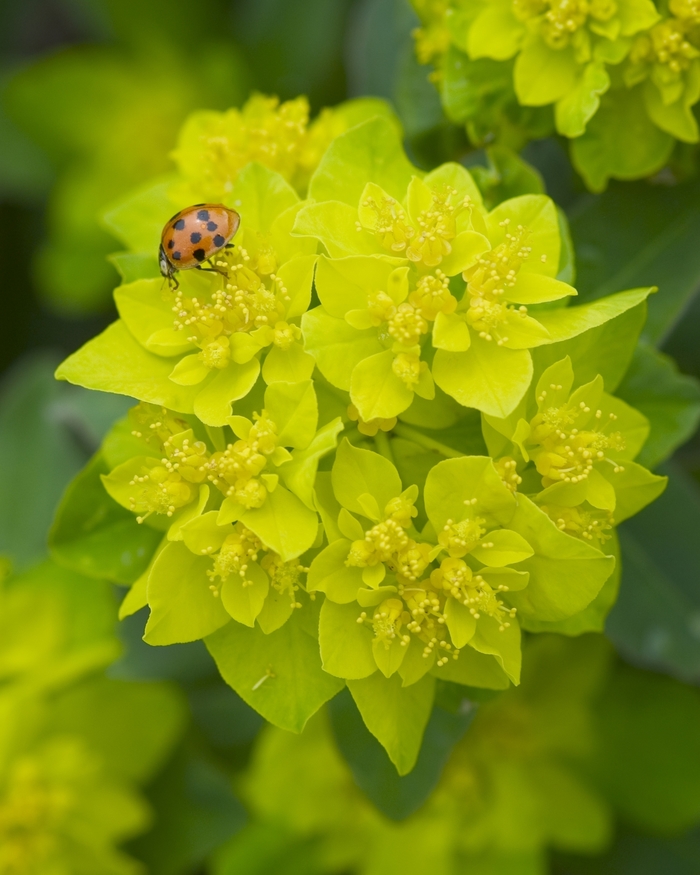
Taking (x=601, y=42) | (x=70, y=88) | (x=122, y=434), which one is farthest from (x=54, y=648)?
(x=70, y=88)

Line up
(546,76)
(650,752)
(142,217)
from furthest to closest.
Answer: (650,752) → (142,217) → (546,76)

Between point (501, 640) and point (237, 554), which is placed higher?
point (237, 554)

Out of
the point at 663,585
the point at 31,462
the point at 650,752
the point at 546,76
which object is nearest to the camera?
the point at 546,76

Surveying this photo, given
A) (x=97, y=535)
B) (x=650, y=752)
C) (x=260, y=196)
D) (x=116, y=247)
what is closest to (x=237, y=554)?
(x=97, y=535)

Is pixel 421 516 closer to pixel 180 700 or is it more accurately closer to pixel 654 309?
pixel 654 309

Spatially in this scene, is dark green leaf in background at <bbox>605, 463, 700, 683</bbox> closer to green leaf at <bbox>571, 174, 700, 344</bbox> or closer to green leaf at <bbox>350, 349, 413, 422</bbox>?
green leaf at <bbox>571, 174, 700, 344</bbox>

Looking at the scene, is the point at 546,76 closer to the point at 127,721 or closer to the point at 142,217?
the point at 142,217
